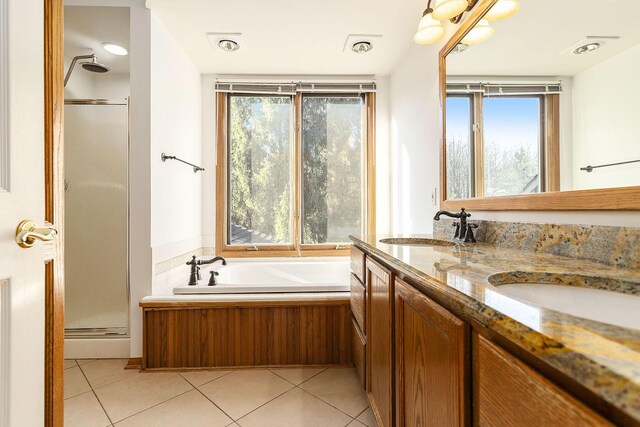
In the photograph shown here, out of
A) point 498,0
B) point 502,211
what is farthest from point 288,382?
point 498,0

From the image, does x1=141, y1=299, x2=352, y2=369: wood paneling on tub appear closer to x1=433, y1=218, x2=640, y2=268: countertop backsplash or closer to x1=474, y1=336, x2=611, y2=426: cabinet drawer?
x1=433, y1=218, x2=640, y2=268: countertop backsplash

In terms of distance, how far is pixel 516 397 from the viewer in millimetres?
451

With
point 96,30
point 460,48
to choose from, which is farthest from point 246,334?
point 96,30

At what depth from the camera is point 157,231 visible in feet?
6.95

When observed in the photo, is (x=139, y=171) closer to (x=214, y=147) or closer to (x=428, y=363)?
(x=214, y=147)

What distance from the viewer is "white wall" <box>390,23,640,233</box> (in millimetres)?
2012

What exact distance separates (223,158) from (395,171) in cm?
166

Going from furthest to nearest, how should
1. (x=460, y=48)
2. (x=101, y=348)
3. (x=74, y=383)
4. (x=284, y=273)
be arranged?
(x=284, y=273) < (x=101, y=348) < (x=74, y=383) < (x=460, y=48)

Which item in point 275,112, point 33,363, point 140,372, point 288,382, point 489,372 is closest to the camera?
point 489,372

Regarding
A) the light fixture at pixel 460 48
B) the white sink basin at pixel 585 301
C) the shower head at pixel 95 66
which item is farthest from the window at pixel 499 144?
the shower head at pixel 95 66

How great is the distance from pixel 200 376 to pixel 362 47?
2604 millimetres

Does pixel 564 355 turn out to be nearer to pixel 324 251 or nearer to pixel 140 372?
pixel 140 372

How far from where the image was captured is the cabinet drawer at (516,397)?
0.36 metres

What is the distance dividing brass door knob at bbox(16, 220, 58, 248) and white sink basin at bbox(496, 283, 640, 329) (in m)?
1.00
